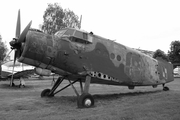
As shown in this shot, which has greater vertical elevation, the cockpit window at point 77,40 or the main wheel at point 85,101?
the cockpit window at point 77,40

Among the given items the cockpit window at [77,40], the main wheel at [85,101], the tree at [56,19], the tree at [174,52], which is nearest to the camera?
the main wheel at [85,101]

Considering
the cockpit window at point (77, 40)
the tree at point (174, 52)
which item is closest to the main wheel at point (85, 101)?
the cockpit window at point (77, 40)

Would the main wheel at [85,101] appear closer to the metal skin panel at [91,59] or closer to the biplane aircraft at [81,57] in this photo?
the biplane aircraft at [81,57]

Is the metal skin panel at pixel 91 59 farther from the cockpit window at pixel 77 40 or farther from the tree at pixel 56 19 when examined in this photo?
the tree at pixel 56 19

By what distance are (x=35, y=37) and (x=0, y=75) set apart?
57.3 ft

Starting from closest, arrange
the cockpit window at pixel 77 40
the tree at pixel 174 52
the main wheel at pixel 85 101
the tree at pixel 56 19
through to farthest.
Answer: the main wheel at pixel 85 101 < the cockpit window at pixel 77 40 < the tree at pixel 56 19 < the tree at pixel 174 52

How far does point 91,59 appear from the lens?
34.6ft

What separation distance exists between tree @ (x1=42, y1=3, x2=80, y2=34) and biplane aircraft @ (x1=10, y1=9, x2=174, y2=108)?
38.8m

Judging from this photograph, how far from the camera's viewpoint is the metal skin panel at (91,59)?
29.5 feet

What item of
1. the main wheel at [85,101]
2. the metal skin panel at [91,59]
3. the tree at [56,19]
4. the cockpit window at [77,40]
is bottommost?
the main wheel at [85,101]

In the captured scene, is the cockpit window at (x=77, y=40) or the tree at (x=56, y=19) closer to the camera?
the cockpit window at (x=77, y=40)

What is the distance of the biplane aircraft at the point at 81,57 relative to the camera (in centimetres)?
899

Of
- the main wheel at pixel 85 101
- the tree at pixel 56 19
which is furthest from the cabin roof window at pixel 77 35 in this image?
the tree at pixel 56 19

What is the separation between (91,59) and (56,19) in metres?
42.5
